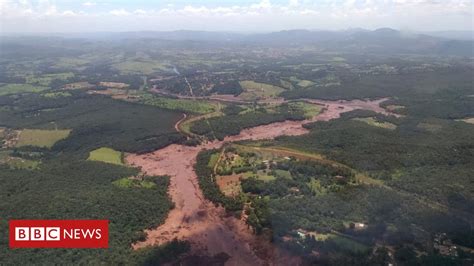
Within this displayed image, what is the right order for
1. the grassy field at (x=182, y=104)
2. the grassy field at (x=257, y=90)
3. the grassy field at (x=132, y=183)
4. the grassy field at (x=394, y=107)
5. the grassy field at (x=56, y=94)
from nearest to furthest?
the grassy field at (x=132, y=183)
the grassy field at (x=394, y=107)
the grassy field at (x=182, y=104)
the grassy field at (x=56, y=94)
the grassy field at (x=257, y=90)

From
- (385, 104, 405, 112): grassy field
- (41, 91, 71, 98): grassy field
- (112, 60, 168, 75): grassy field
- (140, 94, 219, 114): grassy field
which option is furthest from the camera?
(112, 60, 168, 75): grassy field

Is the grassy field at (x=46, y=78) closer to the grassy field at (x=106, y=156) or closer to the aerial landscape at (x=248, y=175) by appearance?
the aerial landscape at (x=248, y=175)

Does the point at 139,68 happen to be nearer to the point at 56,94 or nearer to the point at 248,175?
the point at 56,94

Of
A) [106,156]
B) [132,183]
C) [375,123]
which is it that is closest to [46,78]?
[106,156]

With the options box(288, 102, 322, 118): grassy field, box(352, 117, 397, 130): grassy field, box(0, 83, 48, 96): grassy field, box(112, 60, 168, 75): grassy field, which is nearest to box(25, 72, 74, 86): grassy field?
box(0, 83, 48, 96): grassy field

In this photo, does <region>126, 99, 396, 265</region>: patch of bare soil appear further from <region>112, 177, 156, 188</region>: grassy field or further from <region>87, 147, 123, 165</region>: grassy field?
<region>112, 177, 156, 188</region>: grassy field

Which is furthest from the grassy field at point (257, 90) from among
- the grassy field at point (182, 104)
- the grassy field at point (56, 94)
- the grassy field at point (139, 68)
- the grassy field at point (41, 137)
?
the grassy field at point (139, 68)

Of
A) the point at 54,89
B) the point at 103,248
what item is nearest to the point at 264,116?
the point at 103,248
